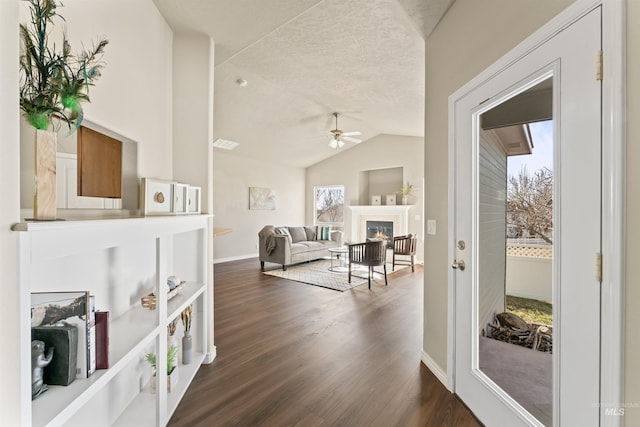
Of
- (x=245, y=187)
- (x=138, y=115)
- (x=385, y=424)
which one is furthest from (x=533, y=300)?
(x=245, y=187)

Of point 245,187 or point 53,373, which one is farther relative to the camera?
point 245,187

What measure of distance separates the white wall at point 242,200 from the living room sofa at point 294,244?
3.70 feet

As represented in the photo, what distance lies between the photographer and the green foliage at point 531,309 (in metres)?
1.23

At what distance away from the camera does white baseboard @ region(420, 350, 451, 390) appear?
1935 millimetres

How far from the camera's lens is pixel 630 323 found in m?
0.89

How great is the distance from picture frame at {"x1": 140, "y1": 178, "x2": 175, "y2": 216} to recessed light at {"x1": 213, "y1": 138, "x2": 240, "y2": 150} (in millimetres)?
4208

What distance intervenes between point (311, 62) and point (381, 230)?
528 cm

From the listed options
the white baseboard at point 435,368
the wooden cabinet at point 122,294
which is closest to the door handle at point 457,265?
the white baseboard at point 435,368

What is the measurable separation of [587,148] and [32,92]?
6.48 feet

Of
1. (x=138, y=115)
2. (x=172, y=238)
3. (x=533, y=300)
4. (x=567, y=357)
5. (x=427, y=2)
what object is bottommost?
(x=567, y=357)

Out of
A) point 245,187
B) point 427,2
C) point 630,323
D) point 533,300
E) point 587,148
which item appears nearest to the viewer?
point 630,323

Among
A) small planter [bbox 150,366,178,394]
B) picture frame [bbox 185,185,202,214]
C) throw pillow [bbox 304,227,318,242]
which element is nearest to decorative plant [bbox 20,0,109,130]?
picture frame [bbox 185,185,202,214]

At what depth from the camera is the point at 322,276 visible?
5195 millimetres

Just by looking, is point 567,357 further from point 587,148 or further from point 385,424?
point 385,424
